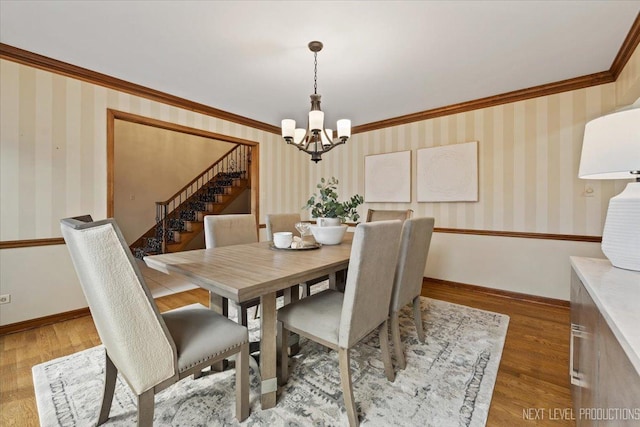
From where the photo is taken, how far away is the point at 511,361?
1.88m

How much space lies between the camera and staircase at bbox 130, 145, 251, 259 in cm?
532

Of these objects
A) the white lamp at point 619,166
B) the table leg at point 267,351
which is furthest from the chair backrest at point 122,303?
the white lamp at point 619,166

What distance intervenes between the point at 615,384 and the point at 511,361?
1.43 m

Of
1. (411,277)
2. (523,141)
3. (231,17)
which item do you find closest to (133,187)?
(231,17)

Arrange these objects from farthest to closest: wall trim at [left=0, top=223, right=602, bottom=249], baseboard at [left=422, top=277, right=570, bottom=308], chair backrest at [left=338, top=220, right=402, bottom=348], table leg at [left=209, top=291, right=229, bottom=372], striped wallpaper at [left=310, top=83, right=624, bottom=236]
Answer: baseboard at [left=422, top=277, right=570, bottom=308], striped wallpaper at [left=310, top=83, right=624, bottom=236], wall trim at [left=0, top=223, right=602, bottom=249], table leg at [left=209, top=291, right=229, bottom=372], chair backrest at [left=338, top=220, right=402, bottom=348]

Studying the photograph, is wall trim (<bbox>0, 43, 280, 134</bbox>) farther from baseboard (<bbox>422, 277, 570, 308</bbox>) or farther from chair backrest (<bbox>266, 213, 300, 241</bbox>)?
baseboard (<bbox>422, 277, 570, 308</bbox>)

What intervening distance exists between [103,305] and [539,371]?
8.07 ft

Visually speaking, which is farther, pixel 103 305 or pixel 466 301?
pixel 466 301

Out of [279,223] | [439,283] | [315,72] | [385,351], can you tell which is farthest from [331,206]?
[439,283]

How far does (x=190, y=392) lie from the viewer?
1.55 m

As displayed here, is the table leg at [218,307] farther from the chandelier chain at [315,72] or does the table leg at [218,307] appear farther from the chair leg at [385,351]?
the chandelier chain at [315,72]

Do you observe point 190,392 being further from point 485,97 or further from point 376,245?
point 485,97

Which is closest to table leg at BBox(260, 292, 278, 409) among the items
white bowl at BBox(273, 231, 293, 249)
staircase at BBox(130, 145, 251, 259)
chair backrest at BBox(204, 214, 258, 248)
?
white bowl at BBox(273, 231, 293, 249)

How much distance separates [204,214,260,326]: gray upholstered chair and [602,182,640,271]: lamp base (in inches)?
84.0
